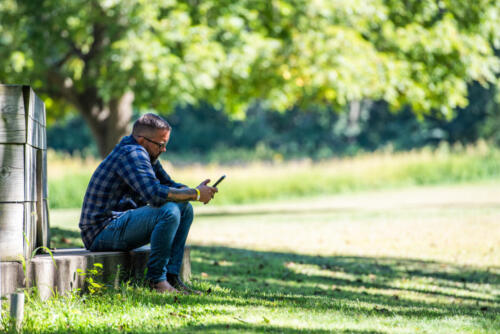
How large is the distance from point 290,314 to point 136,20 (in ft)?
33.3

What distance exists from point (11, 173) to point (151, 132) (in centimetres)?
113

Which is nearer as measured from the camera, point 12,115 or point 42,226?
point 12,115

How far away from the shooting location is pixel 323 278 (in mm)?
8336

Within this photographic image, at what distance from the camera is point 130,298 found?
205 inches

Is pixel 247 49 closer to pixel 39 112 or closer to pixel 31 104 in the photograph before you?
pixel 39 112

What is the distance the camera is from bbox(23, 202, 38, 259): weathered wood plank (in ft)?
16.8

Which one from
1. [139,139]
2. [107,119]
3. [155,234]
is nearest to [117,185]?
[139,139]

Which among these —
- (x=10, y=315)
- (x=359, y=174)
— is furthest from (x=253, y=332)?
(x=359, y=174)

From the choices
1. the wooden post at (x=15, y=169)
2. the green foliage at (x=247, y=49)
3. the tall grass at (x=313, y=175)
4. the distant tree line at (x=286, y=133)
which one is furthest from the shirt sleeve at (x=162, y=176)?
the distant tree line at (x=286, y=133)

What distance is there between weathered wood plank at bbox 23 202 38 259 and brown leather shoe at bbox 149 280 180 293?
0.97m

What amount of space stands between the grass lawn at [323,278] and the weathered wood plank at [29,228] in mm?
387

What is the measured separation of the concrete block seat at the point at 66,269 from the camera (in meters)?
5.01

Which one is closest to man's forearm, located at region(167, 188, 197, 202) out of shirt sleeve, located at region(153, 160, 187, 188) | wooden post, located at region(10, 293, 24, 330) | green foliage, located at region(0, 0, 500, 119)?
shirt sleeve, located at region(153, 160, 187, 188)

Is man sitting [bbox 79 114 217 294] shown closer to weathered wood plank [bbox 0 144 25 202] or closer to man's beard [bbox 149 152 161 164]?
man's beard [bbox 149 152 161 164]
